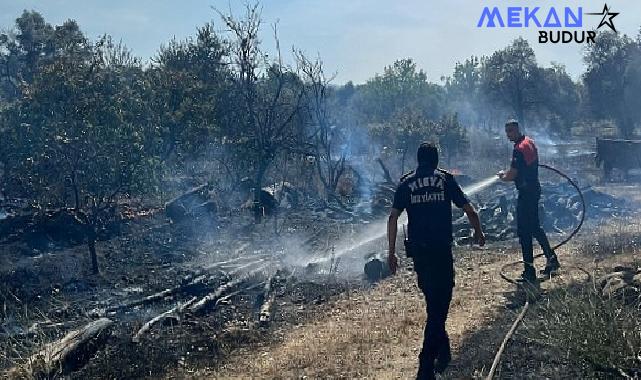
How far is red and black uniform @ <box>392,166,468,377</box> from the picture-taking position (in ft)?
17.0

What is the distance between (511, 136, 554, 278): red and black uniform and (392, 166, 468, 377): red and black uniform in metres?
2.80

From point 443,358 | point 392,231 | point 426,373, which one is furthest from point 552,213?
point 426,373

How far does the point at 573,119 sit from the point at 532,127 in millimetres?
3581

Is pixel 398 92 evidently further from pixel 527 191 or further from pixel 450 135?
pixel 527 191

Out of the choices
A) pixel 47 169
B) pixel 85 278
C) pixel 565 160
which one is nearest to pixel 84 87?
pixel 47 169

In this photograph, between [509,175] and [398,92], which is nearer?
[509,175]

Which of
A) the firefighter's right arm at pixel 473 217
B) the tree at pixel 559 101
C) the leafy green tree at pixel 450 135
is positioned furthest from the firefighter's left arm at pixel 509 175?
the tree at pixel 559 101

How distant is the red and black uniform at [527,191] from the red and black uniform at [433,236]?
280cm

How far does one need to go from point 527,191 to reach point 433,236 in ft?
10.2

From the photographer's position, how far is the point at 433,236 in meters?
5.17

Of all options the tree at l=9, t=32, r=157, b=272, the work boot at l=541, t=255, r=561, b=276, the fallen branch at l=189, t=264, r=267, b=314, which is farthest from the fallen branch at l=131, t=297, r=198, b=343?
the work boot at l=541, t=255, r=561, b=276

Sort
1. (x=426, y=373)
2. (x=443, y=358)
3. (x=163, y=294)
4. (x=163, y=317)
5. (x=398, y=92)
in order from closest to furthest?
(x=426, y=373) < (x=443, y=358) < (x=163, y=317) < (x=163, y=294) < (x=398, y=92)

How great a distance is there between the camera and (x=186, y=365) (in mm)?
6898

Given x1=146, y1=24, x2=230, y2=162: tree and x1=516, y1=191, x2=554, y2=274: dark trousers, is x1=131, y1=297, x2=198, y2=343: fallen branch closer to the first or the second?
x1=516, y1=191, x2=554, y2=274: dark trousers
